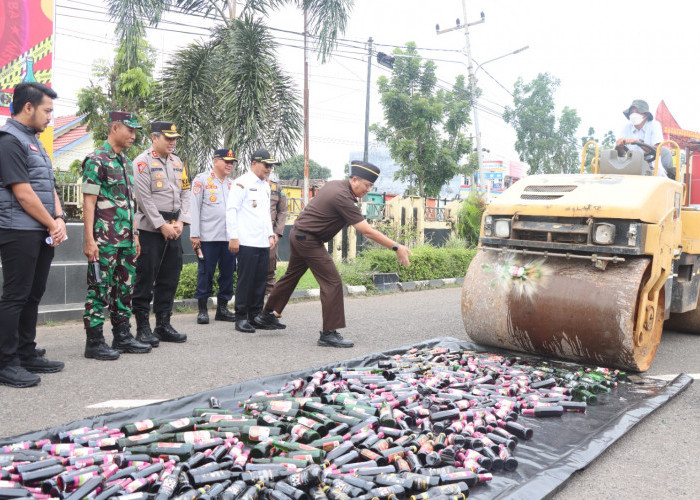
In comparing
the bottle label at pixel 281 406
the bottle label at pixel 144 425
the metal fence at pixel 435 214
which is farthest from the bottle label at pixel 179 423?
the metal fence at pixel 435 214

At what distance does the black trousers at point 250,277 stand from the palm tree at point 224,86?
23.2 feet

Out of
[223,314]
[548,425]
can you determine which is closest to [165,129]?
[223,314]

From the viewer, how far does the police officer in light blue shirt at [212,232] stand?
736 centimetres

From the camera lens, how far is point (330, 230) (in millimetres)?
6367

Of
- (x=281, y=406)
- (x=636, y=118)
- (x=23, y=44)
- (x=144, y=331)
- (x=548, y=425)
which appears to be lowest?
(x=548, y=425)

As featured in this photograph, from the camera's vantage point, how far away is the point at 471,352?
575 centimetres

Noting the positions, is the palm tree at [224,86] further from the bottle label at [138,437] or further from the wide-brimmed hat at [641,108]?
the bottle label at [138,437]

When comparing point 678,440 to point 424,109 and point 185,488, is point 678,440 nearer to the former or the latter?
point 185,488

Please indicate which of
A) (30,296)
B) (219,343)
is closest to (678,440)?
(219,343)

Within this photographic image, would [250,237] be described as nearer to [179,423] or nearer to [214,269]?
[214,269]

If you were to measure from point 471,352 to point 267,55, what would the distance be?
1048cm

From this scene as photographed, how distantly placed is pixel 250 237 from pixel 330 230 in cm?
107

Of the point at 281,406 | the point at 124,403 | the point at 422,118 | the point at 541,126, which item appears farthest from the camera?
the point at 541,126

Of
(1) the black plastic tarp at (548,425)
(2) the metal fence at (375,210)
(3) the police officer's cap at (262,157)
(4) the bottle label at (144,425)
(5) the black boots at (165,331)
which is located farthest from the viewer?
(2) the metal fence at (375,210)
